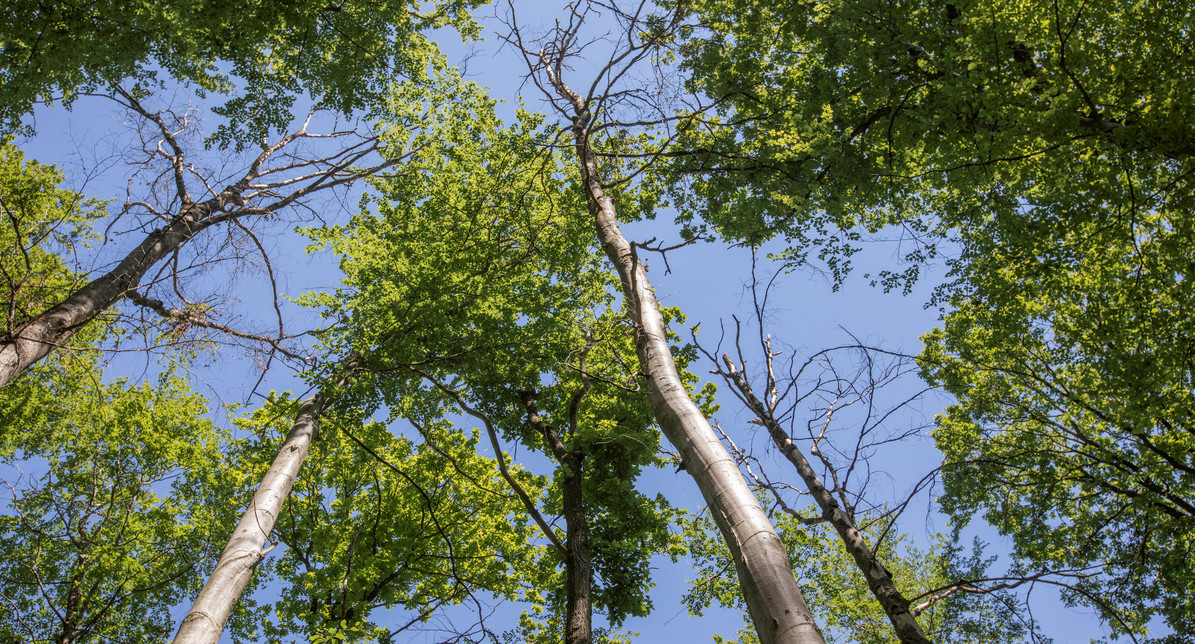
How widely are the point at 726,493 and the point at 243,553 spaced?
454 centimetres

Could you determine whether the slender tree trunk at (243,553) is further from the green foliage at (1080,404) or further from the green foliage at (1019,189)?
the green foliage at (1080,404)

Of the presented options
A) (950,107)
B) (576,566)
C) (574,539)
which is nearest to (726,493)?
(950,107)

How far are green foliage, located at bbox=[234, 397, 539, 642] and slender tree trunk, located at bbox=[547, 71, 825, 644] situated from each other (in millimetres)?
6372

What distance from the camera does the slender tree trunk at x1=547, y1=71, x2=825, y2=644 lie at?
80.7 inches

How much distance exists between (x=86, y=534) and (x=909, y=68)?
15.2 meters

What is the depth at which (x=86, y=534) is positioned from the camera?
34.6 ft

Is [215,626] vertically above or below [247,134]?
below

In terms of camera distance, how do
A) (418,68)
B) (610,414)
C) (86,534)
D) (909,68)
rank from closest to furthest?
1. (909,68)
2. (418,68)
3. (610,414)
4. (86,534)

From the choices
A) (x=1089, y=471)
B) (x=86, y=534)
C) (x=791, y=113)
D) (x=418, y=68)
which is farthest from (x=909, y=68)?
(x=86, y=534)

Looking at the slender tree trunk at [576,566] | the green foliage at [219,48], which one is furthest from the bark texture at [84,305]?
the slender tree trunk at [576,566]

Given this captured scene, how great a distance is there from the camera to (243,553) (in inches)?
191

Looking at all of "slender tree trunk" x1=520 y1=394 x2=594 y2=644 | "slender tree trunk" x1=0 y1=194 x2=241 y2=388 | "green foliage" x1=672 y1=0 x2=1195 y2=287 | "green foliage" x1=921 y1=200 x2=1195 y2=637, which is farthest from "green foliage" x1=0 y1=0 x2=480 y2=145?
"green foliage" x1=921 y1=200 x2=1195 y2=637

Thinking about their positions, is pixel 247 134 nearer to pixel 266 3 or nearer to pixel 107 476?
pixel 266 3

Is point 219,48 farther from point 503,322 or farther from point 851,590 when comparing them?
point 851,590
